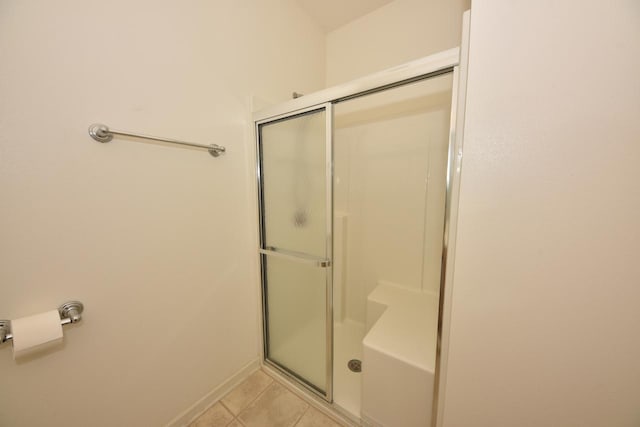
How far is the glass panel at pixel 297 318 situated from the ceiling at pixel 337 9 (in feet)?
6.08

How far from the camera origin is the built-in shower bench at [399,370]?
0.94 metres

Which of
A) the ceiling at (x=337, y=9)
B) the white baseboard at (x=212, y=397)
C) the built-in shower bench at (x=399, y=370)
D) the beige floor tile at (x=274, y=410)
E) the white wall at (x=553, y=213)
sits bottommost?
the beige floor tile at (x=274, y=410)

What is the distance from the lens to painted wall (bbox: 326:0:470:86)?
139 centimetres

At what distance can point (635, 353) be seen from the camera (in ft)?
1.74

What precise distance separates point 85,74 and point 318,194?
1009 mm

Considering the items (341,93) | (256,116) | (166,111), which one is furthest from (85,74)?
(341,93)

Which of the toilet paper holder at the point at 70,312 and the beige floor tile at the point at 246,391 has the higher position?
the toilet paper holder at the point at 70,312

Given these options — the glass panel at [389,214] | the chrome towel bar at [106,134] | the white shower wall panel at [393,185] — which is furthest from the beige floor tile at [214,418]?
the chrome towel bar at [106,134]

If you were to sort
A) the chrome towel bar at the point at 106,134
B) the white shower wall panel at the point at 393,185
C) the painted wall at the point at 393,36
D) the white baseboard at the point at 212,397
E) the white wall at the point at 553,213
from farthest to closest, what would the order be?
the white shower wall panel at the point at 393,185, the painted wall at the point at 393,36, the white baseboard at the point at 212,397, the chrome towel bar at the point at 106,134, the white wall at the point at 553,213

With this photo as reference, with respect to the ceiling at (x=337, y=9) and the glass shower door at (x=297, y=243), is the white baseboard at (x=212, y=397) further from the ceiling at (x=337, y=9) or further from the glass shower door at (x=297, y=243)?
the ceiling at (x=337, y=9)

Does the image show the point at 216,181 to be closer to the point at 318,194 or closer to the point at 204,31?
the point at 318,194

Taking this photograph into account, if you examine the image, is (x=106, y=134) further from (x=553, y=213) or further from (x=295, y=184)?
(x=553, y=213)

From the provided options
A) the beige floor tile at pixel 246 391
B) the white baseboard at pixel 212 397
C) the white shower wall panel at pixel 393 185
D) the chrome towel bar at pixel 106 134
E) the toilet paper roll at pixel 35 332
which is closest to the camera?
the toilet paper roll at pixel 35 332

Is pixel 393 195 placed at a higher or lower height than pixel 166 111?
lower
